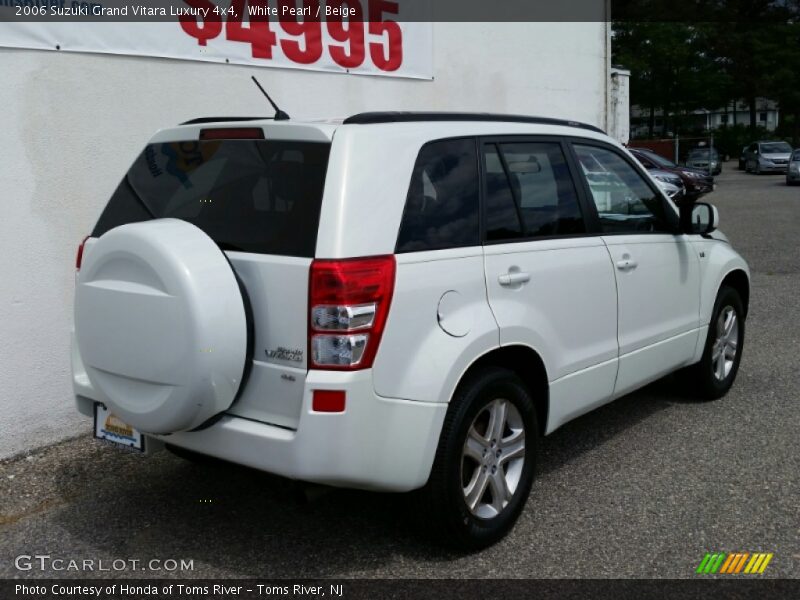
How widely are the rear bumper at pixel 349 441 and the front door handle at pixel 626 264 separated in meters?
1.58

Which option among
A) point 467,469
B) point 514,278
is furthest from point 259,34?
point 467,469

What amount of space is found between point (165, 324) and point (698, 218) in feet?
11.0

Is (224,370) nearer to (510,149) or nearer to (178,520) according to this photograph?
(178,520)

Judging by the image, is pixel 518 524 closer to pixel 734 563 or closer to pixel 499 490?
pixel 499 490

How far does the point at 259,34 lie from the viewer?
631 cm

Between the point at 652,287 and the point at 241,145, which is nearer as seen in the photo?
the point at 241,145

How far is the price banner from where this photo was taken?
5168 millimetres

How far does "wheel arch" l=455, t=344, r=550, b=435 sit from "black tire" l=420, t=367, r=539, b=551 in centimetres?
6

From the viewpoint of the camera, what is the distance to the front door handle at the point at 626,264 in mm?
4441

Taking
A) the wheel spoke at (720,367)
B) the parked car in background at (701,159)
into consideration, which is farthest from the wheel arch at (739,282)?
the parked car in background at (701,159)

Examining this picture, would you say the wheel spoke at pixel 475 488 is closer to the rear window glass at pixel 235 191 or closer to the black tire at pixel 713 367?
the rear window glass at pixel 235 191

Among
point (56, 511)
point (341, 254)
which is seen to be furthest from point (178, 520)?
point (341, 254)

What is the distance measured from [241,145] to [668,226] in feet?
8.63

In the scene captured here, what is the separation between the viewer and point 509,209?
12.8 ft
